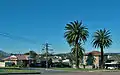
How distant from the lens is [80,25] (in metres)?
104

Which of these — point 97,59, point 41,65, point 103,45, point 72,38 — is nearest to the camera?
point 72,38

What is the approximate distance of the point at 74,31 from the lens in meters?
103

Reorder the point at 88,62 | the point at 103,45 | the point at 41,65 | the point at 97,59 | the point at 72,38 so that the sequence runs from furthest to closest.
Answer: the point at 97,59, the point at 88,62, the point at 41,65, the point at 103,45, the point at 72,38

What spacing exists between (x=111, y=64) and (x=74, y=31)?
49249 mm

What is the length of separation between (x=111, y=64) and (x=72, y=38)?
1938 inches

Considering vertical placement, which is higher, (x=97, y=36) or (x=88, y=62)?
(x=97, y=36)

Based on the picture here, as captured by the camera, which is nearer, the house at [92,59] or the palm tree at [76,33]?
the palm tree at [76,33]

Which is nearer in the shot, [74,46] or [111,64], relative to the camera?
[74,46]

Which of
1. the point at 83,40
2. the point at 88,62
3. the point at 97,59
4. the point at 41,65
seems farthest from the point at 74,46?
the point at 97,59

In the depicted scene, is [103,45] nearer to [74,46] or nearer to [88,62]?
[74,46]

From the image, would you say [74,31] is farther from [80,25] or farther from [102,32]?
[102,32]

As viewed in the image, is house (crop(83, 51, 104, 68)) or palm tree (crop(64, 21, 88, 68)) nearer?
palm tree (crop(64, 21, 88, 68))

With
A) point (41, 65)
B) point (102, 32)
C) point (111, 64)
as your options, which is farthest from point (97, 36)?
point (111, 64)

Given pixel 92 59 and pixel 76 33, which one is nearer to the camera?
pixel 76 33
